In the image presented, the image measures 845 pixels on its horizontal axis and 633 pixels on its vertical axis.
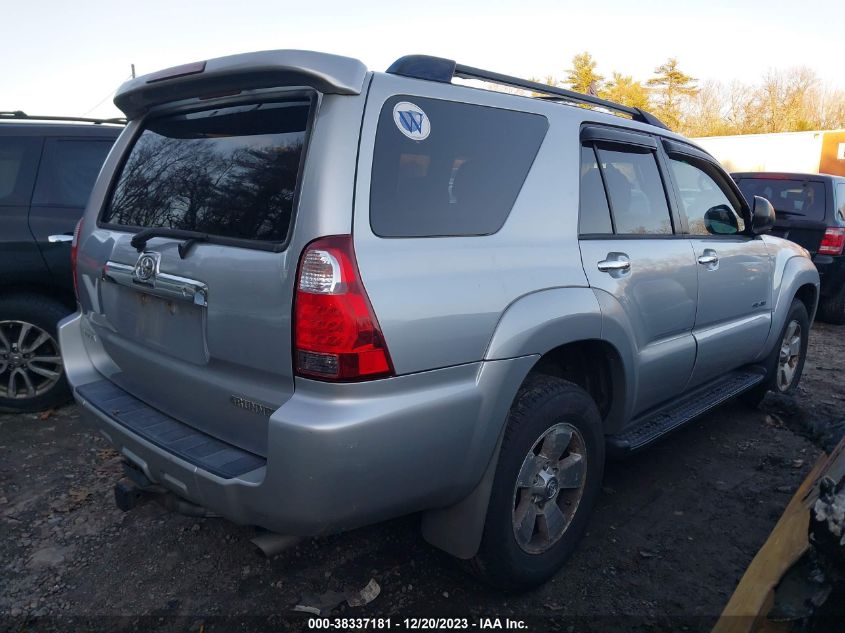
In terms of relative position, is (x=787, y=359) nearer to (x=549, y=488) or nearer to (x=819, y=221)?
(x=549, y=488)

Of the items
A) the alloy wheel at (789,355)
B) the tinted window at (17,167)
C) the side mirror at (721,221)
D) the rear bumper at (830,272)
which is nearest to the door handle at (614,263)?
the side mirror at (721,221)

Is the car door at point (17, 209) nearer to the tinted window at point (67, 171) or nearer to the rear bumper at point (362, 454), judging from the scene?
the tinted window at point (67, 171)

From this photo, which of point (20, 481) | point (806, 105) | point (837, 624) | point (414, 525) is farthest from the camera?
point (806, 105)

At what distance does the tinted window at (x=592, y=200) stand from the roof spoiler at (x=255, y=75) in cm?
118

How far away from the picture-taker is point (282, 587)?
8.42ft

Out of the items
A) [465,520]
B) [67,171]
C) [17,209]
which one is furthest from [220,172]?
[67,171]

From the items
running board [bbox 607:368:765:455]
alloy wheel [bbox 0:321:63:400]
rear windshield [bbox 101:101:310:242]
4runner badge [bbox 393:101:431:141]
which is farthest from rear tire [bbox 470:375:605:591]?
alloy wheel [bbox 0:321:63:400]

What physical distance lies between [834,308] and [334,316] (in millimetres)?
7838

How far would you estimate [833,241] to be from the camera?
727 cm

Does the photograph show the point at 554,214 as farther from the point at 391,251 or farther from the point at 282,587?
the point at 282,587

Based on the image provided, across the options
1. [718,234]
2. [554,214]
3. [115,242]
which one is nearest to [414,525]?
[554,214]

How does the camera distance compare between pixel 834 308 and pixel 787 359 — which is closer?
pixel 787 359

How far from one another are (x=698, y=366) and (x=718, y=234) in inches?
32.6

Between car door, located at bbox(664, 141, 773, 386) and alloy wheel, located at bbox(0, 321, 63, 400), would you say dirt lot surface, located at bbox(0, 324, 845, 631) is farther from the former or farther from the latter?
car door, located at bbox(664, 141, 773, 386)
